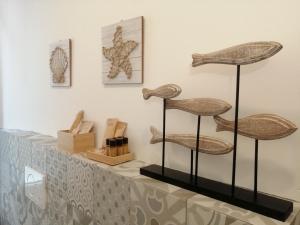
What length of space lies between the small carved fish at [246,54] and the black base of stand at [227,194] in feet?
1.24

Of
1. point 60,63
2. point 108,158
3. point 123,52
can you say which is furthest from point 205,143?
point 60,63

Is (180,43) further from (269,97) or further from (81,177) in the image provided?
(81,177)

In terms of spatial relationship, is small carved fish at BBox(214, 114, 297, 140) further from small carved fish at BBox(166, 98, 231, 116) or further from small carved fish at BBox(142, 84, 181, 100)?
small carved fish at BBox(142, 84, 181, 100)

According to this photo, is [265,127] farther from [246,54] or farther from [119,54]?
[119,54]

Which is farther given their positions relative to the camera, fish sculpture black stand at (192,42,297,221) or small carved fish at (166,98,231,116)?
small carved fish at (166,98,231,116)

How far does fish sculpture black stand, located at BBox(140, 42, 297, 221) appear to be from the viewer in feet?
2.10

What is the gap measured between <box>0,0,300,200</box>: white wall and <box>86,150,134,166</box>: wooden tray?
60 mm

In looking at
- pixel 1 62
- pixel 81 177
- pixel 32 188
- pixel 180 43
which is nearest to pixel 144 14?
pixel 180 43

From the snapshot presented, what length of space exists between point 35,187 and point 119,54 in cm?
95

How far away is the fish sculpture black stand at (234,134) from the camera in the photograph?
639 mm

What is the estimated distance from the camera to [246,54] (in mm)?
663

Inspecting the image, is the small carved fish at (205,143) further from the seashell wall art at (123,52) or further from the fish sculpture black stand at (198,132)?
the seashell wall art at (123,52)

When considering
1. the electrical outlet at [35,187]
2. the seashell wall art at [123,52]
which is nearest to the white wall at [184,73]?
the seashell wall art at [123,52]

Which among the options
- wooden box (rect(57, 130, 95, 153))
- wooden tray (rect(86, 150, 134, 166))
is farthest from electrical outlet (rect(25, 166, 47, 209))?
wooden tray (rect(86, 150, 134, 166))
